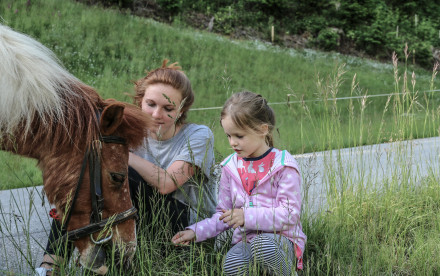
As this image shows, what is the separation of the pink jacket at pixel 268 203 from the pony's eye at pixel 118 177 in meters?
0.50

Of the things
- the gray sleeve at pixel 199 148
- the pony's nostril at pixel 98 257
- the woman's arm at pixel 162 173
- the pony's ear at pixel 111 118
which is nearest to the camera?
the pony's ear at pixel 111 118

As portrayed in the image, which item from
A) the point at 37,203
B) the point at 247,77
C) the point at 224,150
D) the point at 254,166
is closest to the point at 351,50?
the point at 247,77

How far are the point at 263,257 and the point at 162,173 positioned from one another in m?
0.76

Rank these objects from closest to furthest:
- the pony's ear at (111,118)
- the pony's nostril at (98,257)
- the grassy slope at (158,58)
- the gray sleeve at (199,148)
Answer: the pony's ear at (111,118) → the pony's nostril at (98,257) → the gray sleeve at (199,148) → the grassy slope at (158,58)

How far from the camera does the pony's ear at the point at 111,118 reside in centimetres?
210

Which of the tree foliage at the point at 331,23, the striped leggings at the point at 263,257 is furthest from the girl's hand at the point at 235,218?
the tree foliage at the point at 331,23

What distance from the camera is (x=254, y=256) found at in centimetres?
220

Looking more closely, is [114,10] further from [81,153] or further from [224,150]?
[81,153]

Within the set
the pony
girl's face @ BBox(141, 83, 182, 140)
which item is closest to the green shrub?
girl's face @ BBox(141, 83, 182, 140)

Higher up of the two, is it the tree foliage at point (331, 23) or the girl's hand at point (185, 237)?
the tree foliage at point (331, 23)

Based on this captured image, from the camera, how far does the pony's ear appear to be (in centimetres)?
210

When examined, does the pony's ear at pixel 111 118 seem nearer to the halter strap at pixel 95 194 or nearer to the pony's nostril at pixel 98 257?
the halter strap at pixel 95 194

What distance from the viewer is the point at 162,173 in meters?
2.72

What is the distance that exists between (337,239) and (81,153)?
61.0 inches
